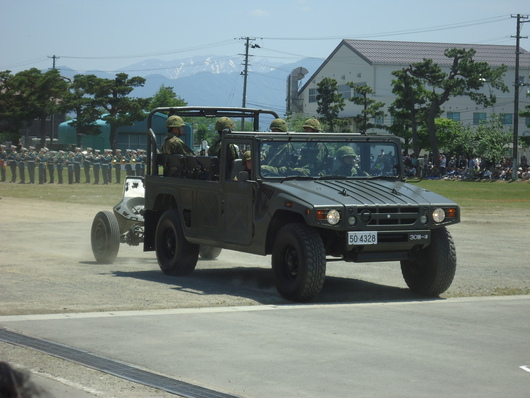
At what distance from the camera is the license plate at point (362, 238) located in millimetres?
10297

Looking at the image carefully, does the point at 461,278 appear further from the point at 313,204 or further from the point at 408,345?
the point at 408,345

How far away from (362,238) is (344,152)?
1784 mm

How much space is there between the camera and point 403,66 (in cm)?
9744

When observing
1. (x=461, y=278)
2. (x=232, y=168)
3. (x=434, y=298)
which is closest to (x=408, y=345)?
(x=434, y=298)

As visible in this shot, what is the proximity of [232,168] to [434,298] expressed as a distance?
2743 millimetres

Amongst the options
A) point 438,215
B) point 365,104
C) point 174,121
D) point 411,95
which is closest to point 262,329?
point 438,215

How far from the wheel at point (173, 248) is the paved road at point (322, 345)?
284 cm

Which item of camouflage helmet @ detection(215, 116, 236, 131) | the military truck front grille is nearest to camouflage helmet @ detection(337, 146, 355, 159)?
the military truck front grille

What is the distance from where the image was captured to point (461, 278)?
13.0m

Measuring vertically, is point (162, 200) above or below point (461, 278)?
above

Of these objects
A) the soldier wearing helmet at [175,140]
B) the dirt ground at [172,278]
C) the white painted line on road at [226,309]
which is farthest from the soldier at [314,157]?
the soldier wearing helmet at [175,140]

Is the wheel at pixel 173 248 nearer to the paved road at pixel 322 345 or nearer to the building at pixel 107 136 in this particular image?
the paved road at pixel 322 345

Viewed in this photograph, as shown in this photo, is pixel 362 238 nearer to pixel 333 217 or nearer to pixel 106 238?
pixel 333 217

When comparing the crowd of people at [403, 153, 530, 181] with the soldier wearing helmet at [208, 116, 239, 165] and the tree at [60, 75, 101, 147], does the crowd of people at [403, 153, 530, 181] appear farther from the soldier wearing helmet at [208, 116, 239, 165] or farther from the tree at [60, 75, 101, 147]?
the soldier wearing helmet at [208, 116, 239, 165]
